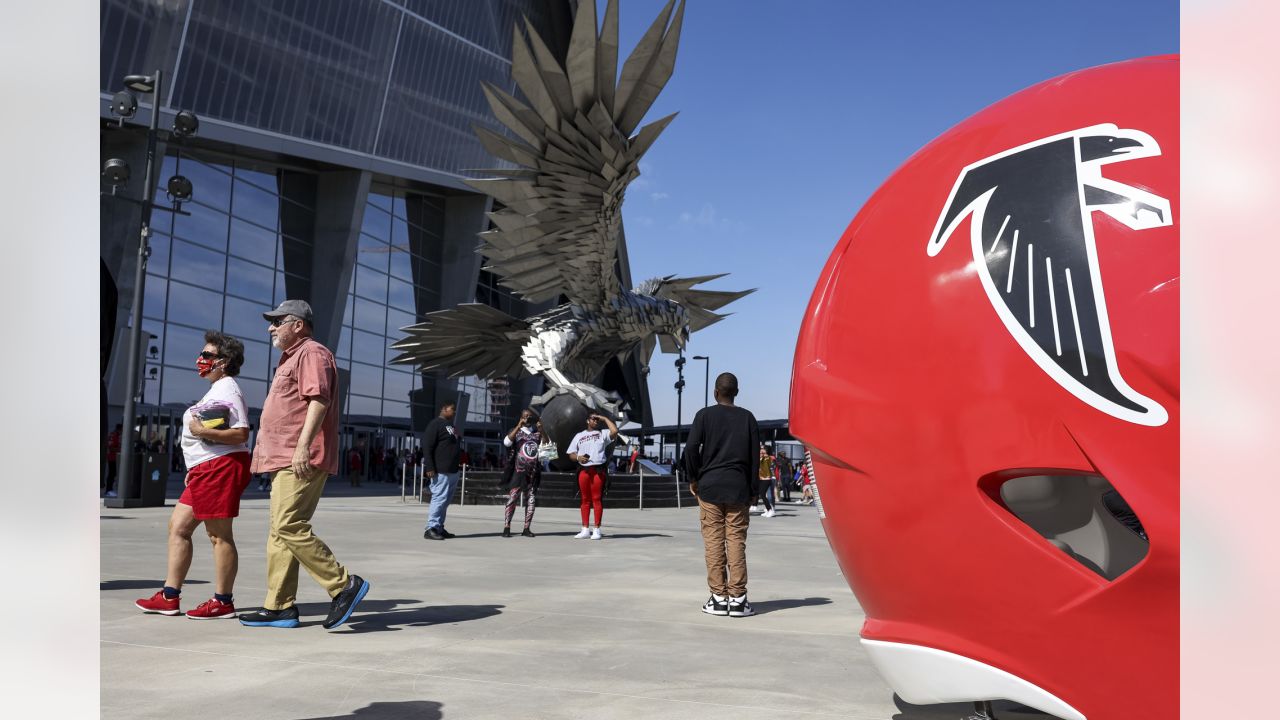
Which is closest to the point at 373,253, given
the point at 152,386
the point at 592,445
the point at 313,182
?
the point at 313,182

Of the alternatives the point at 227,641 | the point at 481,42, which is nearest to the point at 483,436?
the point at 481,42

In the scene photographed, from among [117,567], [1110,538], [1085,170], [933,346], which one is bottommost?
[117,567]

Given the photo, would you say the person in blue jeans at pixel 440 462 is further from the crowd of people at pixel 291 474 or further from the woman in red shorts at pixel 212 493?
the woman in red shorts at pixel 212 493

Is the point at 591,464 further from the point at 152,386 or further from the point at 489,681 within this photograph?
the point at 152,386

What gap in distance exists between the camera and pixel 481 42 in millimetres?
45750

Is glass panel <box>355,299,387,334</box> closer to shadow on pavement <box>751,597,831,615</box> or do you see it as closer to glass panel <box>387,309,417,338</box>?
glass panel <box>387,309,417,338</box>

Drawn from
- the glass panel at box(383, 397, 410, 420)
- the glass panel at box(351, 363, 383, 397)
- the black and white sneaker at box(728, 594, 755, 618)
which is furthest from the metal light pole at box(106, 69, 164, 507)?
the glass panel at box(383, 397, 410, 420)

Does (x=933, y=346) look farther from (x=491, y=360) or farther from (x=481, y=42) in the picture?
(x=481, y=42)

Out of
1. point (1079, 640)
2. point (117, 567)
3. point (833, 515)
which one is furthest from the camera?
point (117, 567)

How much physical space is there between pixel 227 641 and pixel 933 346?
396cm

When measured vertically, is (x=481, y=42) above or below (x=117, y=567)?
above

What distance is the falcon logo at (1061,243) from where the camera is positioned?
237 cm

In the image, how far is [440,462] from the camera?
38.2 feet

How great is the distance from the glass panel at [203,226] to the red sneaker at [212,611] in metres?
30.5
